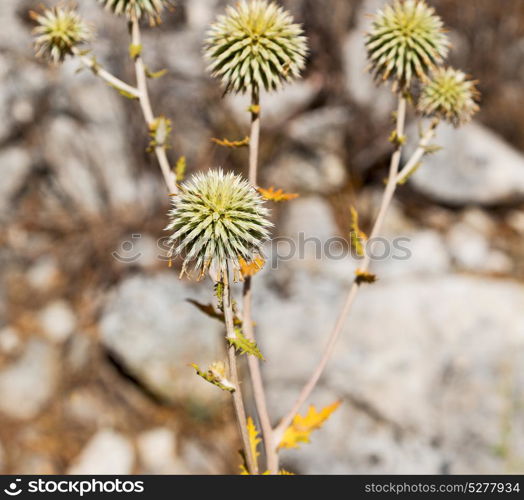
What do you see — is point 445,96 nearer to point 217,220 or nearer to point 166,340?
point 217,220

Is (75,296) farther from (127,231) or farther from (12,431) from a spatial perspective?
(12,431)

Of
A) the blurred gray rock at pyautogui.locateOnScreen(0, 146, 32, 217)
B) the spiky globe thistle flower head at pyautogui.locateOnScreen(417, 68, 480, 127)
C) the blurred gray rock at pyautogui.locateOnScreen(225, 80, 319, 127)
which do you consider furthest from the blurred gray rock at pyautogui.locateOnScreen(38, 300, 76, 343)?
the spiky globe thistle flower head at pyautogui.locateOnScreen(417, 68, 480, 127)

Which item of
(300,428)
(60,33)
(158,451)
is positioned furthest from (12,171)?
(300,428)

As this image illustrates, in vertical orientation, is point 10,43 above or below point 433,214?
above

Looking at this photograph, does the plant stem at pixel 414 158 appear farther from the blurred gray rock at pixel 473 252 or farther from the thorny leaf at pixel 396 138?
the blurred gray rock at pixel 473 252

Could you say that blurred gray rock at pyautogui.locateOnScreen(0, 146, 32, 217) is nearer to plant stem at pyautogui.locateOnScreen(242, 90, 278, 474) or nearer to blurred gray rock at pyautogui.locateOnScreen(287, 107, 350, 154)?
blurred gray rock at pyautogui.locateOnScreen(287, 107, 350, 154)
